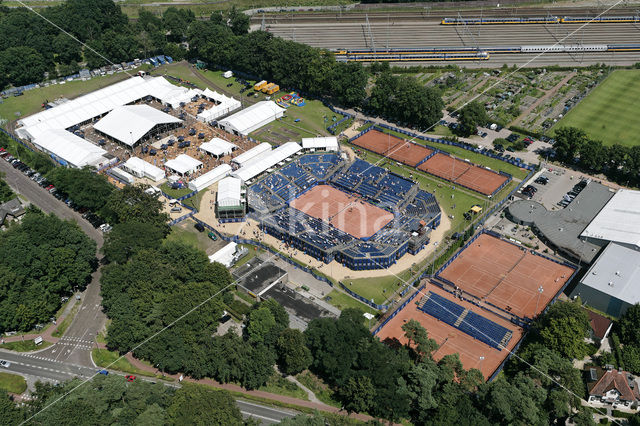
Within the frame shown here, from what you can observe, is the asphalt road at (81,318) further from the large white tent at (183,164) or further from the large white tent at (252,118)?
the large white tent at (252,118)

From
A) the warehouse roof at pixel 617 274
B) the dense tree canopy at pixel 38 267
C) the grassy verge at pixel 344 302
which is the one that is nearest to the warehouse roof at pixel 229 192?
the dense tree canopy at pixel 38 267

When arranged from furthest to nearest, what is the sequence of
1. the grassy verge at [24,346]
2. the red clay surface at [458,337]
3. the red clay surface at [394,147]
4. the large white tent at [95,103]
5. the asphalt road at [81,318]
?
the large white tent at [95,103], the red clay surface at [394,147], the grassy verge at [24,346], the asphalt road at [81,318], the red clay surface at [458,337]

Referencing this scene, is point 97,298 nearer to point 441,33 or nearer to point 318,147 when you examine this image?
point 318,147

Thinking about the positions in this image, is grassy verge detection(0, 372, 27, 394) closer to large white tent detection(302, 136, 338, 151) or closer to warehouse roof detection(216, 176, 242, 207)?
warehouse roof detection(216, 176, 242, 207)

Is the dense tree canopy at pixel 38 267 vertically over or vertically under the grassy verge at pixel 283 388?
over

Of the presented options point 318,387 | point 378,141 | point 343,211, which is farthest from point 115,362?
point 378,141
